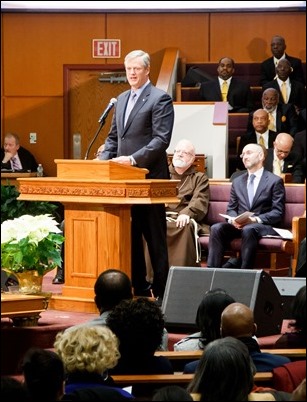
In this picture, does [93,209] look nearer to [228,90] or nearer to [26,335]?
[26,335]

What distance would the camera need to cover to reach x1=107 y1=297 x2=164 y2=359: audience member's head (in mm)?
4004

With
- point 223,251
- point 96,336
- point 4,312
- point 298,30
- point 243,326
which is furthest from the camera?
point 298,30

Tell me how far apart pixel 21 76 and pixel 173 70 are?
221 centimetres

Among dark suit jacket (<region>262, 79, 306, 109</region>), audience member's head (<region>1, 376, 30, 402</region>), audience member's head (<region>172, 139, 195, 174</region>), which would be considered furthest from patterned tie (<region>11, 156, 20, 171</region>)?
audience member's head (<region>1, 376, 30, 402</region>)

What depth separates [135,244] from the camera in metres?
6.25

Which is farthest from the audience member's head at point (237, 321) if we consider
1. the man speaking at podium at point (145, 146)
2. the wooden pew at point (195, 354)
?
the man speaking at podium at point (145, 146)

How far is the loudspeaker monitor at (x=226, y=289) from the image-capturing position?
545 cm

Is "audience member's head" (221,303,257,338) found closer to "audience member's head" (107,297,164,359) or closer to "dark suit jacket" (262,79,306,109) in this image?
"audience member's head" (107,297,164,359)

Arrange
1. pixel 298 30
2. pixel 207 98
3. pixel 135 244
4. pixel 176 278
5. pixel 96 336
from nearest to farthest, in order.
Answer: pixel 96 336, pixel 176 278, pixel 135 244, pixel 207 98, pixel 298 30

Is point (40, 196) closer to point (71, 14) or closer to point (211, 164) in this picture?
point (211, 164)

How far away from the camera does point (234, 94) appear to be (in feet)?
38.7

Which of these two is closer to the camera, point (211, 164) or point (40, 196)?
point (40, 196)

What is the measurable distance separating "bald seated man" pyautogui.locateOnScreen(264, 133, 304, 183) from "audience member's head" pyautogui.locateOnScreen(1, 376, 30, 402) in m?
6.83

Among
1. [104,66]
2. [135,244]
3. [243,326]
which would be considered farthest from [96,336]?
[104,66]
